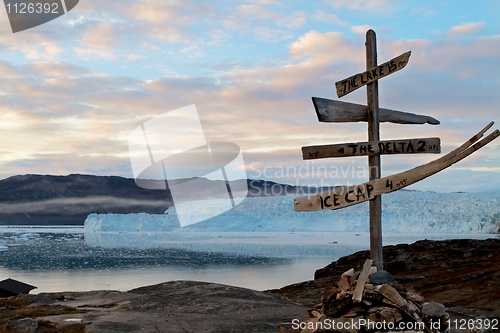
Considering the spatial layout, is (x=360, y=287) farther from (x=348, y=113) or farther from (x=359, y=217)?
(x=359, y=217)

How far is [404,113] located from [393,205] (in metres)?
61.0

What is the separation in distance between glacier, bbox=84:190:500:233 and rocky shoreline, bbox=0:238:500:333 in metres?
34.0

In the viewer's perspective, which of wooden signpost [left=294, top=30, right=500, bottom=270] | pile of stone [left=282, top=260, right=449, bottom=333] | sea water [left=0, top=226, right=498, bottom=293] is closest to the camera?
pile of stone [left=282, top=260, right=449, bottom=333]

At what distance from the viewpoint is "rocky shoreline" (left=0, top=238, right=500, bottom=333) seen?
12.2 meters

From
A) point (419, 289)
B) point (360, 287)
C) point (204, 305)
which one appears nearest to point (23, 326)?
point (204, 305)

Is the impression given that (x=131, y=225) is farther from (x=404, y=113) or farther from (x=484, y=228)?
(x=404, y=113)

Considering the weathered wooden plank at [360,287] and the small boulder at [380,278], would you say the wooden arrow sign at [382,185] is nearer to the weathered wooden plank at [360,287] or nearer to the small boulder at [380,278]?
the weathered wooden plank at [360,287]

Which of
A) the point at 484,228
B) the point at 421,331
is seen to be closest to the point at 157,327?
the point at 421,331

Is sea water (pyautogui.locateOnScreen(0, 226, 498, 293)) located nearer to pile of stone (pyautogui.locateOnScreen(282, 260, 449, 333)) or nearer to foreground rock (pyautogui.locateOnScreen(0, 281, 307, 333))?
foreground rock (pyautogui.locateOnScreen(0, 281, 307, 333))

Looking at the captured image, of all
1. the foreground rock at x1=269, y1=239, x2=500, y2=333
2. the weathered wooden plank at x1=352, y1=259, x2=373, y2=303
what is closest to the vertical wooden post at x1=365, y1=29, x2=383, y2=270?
the foreground rock at x1=269, y1=239, x2=500, y2=333

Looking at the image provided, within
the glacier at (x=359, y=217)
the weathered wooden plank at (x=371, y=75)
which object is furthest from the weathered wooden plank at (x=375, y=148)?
the glacier at (x=359, y=217)

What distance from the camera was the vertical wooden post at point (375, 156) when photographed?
10.3 m

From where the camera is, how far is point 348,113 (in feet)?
34.6

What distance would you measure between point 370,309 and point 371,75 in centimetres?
451
